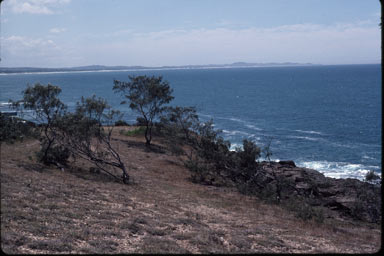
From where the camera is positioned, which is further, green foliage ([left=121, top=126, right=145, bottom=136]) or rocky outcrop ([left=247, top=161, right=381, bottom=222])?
green foliage ([left=121, top=126, right=145, bottom=136])

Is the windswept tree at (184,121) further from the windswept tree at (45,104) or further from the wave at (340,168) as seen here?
the wave at (340,168)

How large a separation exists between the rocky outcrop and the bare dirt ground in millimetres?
1790

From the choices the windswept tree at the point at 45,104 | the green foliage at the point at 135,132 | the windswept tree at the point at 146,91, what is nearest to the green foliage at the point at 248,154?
the windswept tree at the point at 45,104

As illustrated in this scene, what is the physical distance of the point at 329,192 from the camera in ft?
79.6

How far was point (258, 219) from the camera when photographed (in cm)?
1492

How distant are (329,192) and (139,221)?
17.0 meters

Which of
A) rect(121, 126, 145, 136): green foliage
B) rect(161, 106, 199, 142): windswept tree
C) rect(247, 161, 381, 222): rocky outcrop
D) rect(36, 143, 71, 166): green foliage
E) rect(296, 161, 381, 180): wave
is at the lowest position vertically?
rect(296, 161, 381, 180): wave

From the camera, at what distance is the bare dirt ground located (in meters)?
9.14

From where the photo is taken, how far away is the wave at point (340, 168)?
33.7 m

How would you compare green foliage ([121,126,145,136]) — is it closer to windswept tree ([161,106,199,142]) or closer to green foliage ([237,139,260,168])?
windswept tree ([161,106,199,142])

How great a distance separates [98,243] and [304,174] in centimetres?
2321

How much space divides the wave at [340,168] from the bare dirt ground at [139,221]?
16654mm

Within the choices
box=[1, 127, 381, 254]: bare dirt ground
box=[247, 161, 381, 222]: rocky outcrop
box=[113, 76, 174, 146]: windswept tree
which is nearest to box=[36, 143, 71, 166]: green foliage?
box=[1, 127, 381, 254]: bare dirt ground

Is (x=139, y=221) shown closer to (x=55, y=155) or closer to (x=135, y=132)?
(x=55, y=155)
